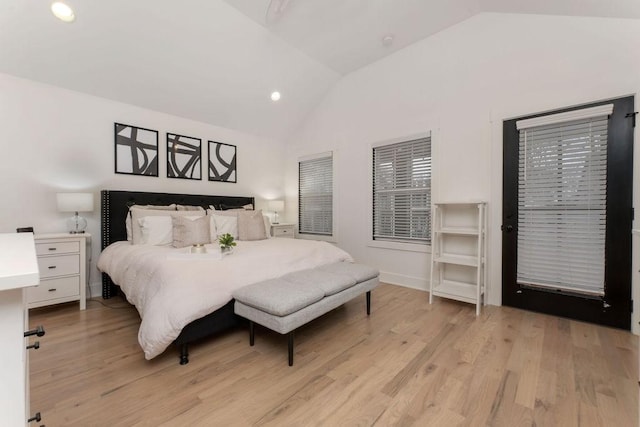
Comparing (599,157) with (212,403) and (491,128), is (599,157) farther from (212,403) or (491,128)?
(212,403)

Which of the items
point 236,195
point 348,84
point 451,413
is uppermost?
point 348,84

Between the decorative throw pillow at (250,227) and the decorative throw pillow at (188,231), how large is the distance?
507 millimetres

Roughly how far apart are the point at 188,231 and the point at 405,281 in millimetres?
2820

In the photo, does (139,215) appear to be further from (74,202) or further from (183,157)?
(183,157)

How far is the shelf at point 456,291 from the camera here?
2.88 m

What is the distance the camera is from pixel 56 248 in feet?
8.82

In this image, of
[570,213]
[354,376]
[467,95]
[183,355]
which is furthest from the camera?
→ [467,95]

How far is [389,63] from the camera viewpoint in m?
3.85

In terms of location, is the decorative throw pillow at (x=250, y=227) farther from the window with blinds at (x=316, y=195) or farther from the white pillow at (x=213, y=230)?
the window with blinds at (x=316, y=195)

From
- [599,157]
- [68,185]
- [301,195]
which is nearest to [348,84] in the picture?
[301,195]

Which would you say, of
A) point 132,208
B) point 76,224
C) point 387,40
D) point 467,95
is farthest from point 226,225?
point 467,95

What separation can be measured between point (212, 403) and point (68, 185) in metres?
3.09

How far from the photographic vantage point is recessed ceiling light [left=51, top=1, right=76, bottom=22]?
7.68 feet

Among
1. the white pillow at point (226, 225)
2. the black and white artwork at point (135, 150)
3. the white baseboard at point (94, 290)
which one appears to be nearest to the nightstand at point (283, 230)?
the white pillow at point (226, 225)
